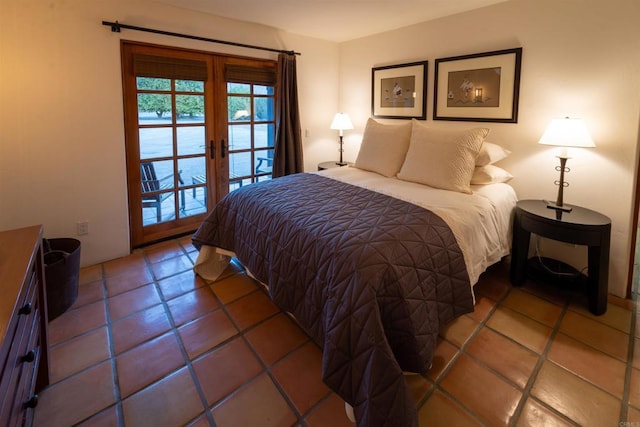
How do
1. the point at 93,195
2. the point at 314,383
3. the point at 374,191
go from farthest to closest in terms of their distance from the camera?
the point at 93,195, the point at 374,191, the point at 314,383

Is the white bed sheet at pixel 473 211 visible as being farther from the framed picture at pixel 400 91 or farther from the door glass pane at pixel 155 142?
the door glass pane at pixel 155 142

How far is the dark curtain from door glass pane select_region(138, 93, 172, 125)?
1.21 meters

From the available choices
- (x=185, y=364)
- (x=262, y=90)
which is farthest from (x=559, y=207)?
(x=262, y=90)

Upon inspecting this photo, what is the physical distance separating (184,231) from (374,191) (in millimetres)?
2167

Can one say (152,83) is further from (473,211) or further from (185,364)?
(473,211)

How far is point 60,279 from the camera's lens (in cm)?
214

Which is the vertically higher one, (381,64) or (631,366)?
(381,64)

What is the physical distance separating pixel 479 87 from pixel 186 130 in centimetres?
281

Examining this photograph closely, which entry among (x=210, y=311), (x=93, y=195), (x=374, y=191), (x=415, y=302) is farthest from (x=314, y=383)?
(x=93, y=195)

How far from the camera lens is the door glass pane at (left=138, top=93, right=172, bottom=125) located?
9.75 ft

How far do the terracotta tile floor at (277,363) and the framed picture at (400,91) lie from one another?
2.03 m

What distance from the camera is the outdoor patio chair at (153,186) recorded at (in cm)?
313

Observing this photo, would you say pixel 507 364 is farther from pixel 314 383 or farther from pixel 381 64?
pixel 381 64

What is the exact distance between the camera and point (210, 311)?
7.35 ft
